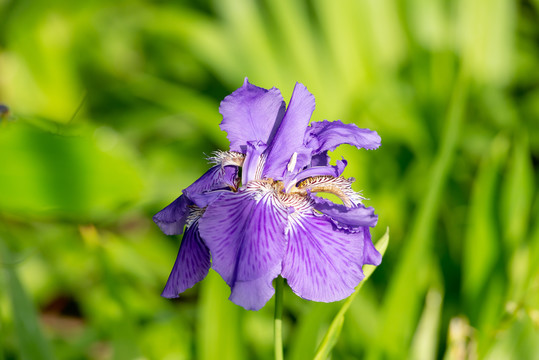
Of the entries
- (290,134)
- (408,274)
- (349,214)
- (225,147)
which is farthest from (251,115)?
(225,147)

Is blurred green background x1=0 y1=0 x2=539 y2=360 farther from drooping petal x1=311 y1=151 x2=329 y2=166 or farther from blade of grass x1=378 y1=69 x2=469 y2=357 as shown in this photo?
drooping petal x1=311 y1=151 x2=329 y2=166

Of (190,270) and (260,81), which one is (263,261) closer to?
(190,270)

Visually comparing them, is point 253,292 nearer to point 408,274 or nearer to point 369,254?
point 369,254

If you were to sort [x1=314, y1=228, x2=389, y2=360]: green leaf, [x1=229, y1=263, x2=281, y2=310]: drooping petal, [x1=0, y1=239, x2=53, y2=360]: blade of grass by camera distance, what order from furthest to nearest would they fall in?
[x1=0, y1=239, x2=53, y2=360]: blade of grass, [x1=314, y1=228, x2=389, y2=360]: green leaf, [x1=229, y1=263, x2=281, y2=310]: drooping petal

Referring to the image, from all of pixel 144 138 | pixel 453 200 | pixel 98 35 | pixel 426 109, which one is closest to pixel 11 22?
pixel 98 35

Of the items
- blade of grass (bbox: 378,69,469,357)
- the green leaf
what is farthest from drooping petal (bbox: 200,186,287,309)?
blade of grass (bbox: 378,69,469,357)

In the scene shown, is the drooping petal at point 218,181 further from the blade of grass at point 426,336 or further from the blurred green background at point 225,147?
the blade of grass at point 426,336

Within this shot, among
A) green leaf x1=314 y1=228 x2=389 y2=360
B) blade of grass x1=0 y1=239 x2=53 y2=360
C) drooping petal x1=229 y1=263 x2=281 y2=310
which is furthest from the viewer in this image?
blade of grass x1=0 y1=239 x2=53 y2=360
